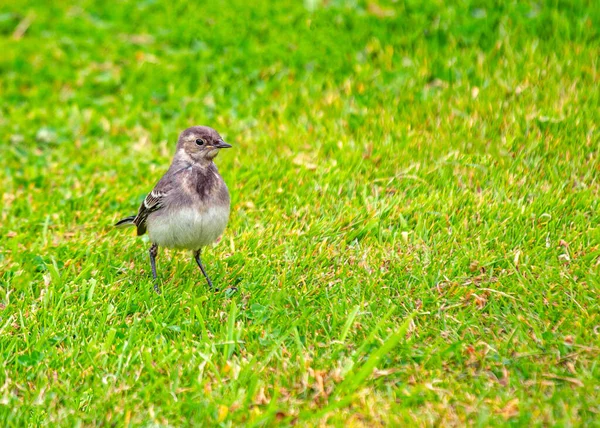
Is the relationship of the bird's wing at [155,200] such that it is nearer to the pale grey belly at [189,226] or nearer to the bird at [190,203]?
the bird at [190,203]

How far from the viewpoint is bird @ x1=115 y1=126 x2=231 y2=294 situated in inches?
237

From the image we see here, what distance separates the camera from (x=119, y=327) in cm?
563

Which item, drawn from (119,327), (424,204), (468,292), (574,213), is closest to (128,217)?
(119,327)

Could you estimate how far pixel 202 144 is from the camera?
6422mm

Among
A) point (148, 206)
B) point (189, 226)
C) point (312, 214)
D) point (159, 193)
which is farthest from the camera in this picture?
point (312, 214)

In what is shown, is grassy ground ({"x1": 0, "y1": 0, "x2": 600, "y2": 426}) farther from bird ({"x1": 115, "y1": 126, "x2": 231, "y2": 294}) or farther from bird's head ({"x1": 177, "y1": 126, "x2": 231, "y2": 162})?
bird's head ({"x1": 177, "y1": 126, "x2": 231, "y2": 162})

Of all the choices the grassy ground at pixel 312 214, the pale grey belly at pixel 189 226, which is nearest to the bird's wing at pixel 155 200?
the pale grey belly at pixel 189 226

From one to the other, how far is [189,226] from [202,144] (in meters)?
0.82

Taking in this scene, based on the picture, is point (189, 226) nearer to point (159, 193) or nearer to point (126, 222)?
point (159, 193)

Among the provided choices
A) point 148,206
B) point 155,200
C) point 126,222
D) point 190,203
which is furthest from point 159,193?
point 126,222

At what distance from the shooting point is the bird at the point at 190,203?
602 cm

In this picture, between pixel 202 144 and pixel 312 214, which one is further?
pixel 312 214

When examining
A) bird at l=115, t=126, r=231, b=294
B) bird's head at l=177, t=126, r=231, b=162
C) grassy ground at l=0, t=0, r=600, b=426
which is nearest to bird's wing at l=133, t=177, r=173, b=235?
bird at l=115, t=126, r=231, b=294

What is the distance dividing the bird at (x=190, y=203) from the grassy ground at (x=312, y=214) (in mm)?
420
